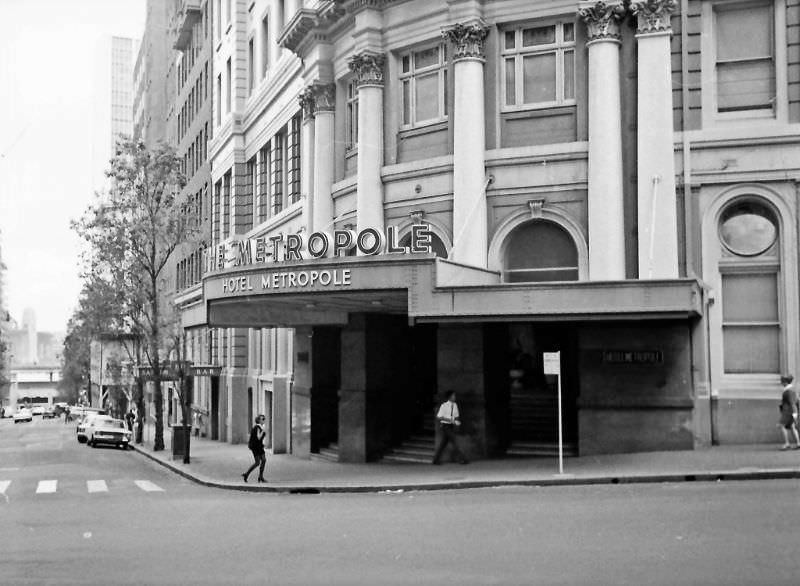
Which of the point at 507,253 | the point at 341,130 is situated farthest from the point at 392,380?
the point at 341,130

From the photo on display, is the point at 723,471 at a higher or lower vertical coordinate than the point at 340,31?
lower

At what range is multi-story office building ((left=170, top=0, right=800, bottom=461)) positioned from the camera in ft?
77.6

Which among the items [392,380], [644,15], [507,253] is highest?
[644,15]

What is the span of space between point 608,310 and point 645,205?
395cm

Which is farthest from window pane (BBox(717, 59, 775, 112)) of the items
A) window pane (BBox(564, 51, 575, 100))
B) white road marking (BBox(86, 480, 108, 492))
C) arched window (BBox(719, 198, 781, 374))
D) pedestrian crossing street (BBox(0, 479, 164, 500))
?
white road marking (BBox(86, 480, 108, 492))

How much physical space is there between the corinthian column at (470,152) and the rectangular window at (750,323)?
20.0 feet

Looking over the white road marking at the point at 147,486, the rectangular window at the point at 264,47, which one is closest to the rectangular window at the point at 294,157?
the rectangular window at the point at 264,47

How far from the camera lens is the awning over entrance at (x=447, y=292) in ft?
71.0

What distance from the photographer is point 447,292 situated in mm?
22891

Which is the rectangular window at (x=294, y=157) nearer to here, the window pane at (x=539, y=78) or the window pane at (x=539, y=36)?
the window pane at (x=539, y=36)

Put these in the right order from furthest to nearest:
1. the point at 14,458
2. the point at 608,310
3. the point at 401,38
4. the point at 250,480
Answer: the point at 14,458 → the point at 401,38 → the point at 250,480 → the point at 608,310

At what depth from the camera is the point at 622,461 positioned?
880 inches

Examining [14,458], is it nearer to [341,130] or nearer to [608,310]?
[341,130]

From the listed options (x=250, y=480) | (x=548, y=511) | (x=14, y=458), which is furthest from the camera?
(x=14, y=458)
